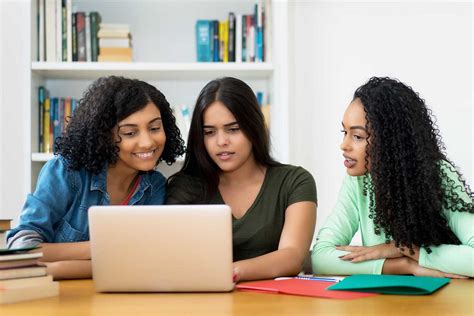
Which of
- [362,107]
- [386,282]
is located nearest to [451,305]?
[386,282]

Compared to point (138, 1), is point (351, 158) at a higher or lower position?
lower

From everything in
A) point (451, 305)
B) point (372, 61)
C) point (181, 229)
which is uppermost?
point (372, 61)

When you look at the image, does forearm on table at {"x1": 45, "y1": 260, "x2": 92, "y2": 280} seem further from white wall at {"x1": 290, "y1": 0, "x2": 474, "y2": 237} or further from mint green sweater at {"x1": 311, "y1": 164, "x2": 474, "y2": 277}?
white wall at {"x1": 290, "y1": 0, "x2": 474, "y2": 237}

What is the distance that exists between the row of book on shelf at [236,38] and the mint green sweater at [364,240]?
1332 mm

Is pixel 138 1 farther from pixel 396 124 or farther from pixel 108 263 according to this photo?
pixel 108 263

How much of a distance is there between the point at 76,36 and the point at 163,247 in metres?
2.07

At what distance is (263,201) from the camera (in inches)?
90.3

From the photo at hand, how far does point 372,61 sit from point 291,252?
5.69 ft

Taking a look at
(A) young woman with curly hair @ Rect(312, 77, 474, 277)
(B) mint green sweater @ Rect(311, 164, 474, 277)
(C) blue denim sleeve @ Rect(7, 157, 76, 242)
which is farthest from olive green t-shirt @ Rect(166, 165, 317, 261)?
(C) blue denim sleeve @ Rect(7, 157, 76, 242)

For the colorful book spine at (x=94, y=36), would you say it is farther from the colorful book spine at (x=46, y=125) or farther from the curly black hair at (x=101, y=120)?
the curly black hair at (x=101, y=120)

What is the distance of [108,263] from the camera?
1.64 metres

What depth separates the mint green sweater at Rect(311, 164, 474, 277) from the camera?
185 centimetres

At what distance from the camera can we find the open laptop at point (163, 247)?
1.59 meters

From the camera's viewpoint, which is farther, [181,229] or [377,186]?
[377,186]
